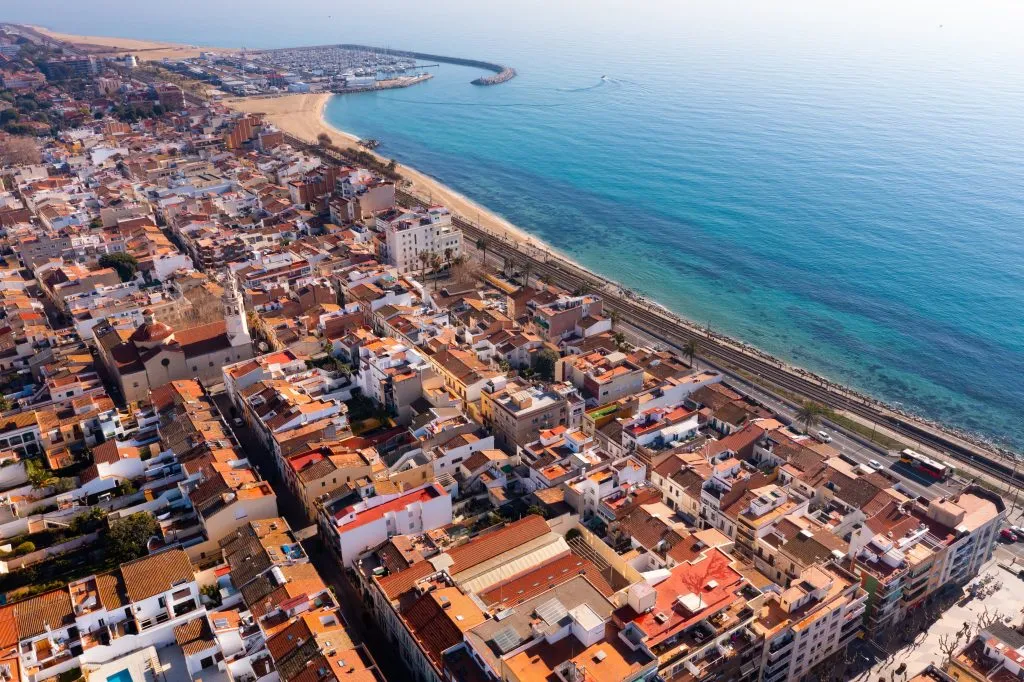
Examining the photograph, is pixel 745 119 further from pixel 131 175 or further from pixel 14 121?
pixel 14 121

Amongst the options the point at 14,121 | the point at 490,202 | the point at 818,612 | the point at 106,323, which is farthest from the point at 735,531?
the point at 14,121

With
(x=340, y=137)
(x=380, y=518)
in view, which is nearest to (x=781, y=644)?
(x=380, y=518)

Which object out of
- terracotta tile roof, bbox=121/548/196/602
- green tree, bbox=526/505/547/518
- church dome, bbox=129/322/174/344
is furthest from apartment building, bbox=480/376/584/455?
church dome, bbox=129/322/174/344

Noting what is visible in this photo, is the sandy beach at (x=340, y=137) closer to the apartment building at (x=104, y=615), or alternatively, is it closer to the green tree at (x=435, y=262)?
the green tree at (x=435, y=262)

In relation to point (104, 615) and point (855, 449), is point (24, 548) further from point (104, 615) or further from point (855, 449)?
point (855, 449)

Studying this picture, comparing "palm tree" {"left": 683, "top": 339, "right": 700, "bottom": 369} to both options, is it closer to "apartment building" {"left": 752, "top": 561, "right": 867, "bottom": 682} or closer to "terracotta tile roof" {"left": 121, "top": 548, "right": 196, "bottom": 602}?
"apartment building" {"left": 752, "top": 561, "right": 867, "bottom": 682}

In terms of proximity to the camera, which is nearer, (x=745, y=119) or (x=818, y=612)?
(x=818, y=612)

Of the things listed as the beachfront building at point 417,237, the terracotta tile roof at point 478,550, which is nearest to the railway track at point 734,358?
the beachfront building at point 417,237
